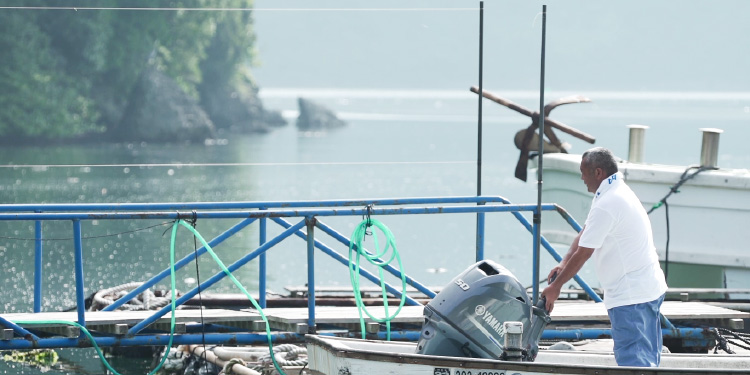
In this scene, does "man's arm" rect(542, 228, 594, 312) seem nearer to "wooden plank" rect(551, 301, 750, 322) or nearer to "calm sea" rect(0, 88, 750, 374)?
"wooden plank" rect(551, 301, 750, 322)

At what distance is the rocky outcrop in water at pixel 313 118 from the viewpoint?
94.7 m

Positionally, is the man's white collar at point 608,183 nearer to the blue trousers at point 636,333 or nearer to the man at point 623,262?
the man at point 623,262

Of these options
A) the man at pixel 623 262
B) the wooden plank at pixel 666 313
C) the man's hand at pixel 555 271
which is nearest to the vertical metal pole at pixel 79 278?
the man's hand at pixel 555 271

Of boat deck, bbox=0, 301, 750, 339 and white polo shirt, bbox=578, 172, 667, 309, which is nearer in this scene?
white polo shirt, bbox=578, 172, 667, 309

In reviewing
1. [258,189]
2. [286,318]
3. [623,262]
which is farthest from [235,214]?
[258,189]

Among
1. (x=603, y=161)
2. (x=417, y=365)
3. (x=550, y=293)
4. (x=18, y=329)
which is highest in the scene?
(x=603, y=161)

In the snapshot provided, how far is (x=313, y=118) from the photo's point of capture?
314 ft

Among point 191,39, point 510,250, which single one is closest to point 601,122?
point 191,39

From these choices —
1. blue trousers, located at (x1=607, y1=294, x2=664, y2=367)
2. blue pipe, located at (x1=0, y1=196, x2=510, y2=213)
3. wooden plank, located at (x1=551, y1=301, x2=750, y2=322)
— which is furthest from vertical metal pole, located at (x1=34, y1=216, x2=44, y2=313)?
blue trousers, located at (x1=607, y1=294, x2=664, y2=367)

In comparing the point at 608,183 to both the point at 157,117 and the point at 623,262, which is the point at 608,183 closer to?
the point at 623,262

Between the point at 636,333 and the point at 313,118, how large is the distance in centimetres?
9005

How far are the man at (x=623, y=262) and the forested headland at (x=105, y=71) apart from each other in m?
47.9

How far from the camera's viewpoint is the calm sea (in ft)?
65.0

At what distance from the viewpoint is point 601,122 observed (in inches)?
4003
